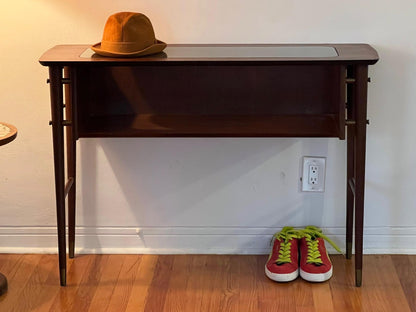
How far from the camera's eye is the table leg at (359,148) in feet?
5.97

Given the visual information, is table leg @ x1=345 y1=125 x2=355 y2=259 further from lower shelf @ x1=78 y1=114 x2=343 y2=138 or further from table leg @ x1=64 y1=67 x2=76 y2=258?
table leg @ x1=64 y1=67 x2=76 y2=258

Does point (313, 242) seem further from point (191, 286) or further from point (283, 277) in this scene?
point (191, 286)

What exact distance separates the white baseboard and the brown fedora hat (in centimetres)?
70

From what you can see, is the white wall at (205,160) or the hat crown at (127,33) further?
the white wall at (205,160)

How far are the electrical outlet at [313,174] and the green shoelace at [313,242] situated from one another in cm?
13

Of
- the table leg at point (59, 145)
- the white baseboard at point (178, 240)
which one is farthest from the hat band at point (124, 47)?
the white baseboard at point (178, 240)

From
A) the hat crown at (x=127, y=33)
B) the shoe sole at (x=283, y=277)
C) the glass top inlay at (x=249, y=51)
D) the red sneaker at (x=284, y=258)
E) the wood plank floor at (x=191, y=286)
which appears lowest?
the wood plank floor at (x=191, y=286)

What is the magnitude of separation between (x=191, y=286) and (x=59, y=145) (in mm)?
594

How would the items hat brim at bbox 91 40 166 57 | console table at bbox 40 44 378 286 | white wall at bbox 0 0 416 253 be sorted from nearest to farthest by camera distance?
1. hat brim at bbox 91 40 166 57
2. console table at bbox 40 44 378 286
3. white wall at bbox 0 0 416 253

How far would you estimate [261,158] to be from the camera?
220cm

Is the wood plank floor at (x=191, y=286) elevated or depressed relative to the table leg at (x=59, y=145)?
depressed

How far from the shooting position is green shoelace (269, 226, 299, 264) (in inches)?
83.4

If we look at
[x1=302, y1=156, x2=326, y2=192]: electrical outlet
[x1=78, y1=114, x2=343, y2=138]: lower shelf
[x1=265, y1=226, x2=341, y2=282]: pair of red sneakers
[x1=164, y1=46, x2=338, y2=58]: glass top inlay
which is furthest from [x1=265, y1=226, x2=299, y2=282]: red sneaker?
[x1=164, y1=46, x2=338, y2=58]: glass top inlay

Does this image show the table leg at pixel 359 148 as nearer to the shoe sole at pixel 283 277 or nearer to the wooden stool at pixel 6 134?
the shoe sole at pixel 283 277
